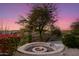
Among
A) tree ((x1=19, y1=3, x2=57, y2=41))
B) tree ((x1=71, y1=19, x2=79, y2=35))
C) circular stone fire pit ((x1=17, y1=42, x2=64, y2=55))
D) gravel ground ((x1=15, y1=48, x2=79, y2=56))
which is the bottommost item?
gravel ground ((x1=15, y1=48, x2=79, y2=56))

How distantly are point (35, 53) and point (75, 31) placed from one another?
30 cm

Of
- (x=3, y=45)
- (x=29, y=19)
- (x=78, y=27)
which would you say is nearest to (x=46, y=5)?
(x=29, y=19)

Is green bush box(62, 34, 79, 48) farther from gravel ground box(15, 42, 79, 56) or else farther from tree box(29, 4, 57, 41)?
tree box(29, 4, 57, 41)

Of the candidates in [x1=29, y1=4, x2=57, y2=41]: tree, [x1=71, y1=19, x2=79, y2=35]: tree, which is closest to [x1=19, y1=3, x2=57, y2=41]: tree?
[x1=29, y1=4, x2=57, y2=41]: tree

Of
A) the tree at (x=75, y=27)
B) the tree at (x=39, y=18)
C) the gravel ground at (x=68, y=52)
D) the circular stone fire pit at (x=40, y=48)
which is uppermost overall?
the tree at (x=39, y=18)

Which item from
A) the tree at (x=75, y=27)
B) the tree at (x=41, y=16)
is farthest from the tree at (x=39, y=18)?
the tree at (x=75, y=27)

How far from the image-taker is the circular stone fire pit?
1.76 meters

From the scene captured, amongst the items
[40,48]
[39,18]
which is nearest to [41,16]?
[39,18]

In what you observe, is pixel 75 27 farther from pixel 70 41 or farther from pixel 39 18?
pixel 39 18

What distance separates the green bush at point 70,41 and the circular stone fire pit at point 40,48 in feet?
0.12

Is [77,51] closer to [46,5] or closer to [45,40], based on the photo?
[45,40]

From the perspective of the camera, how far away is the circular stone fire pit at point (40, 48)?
176 cm

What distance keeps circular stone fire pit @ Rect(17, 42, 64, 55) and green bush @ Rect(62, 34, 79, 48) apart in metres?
0.04

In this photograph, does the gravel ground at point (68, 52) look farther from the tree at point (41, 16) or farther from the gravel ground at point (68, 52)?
the tree at point (41, 16)
